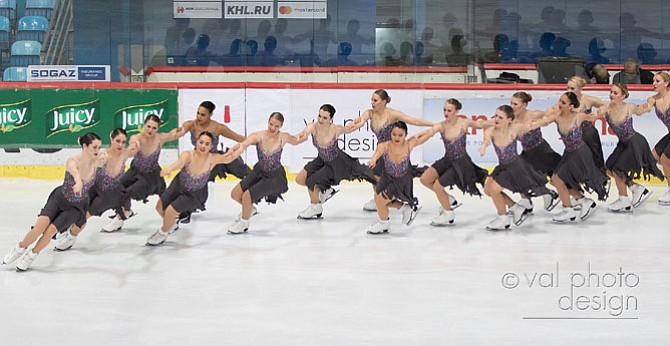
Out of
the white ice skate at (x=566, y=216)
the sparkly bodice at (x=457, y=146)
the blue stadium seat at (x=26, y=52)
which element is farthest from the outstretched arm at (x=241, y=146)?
the blue stadium seat at (x=26, y=52)

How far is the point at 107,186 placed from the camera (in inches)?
282

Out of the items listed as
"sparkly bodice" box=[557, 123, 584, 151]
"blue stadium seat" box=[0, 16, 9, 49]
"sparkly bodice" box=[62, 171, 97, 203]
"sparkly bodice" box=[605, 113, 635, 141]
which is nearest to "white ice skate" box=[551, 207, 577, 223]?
"sparkly bodice" box=[557, 123, 584, 151]

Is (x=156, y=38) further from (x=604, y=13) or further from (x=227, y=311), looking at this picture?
(x=227, y=311)

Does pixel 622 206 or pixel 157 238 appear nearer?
pixel 157 238

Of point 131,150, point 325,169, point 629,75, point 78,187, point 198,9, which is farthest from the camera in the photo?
point 198,9

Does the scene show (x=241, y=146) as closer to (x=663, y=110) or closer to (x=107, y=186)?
(x=107, y=186)

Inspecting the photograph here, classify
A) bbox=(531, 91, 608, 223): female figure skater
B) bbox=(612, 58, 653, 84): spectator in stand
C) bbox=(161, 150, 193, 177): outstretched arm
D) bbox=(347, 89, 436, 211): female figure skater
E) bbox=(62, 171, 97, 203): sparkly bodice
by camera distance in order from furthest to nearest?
bbox=(612, 58, 653, 84): spectator in stand
bbox=(347, 89, 436, 211): female figure skater
bbox=(531, 91, 608, 223): female figure skater
bbox=(161, 150, 193, 177): outstretched arm
bbox=(62, 171, 97, 203): sparkly bodice

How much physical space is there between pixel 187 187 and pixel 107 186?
22.5 inches

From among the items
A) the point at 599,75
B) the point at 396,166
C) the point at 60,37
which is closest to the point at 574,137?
the point at 396,166

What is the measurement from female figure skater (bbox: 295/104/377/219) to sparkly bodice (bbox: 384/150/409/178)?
922mm

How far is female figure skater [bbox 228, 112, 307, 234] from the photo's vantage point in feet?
26.2

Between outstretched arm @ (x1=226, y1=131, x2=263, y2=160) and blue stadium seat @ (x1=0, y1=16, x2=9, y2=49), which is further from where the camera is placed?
blue stadium seat @ (x1=0, y1=16, x2=9, y2=49)

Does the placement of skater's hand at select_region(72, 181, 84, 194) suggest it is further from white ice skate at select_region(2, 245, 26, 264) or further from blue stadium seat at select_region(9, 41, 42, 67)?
blue stadium seat at select_region(9, 41, 42, 67)

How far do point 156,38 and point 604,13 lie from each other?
572 centimetres
